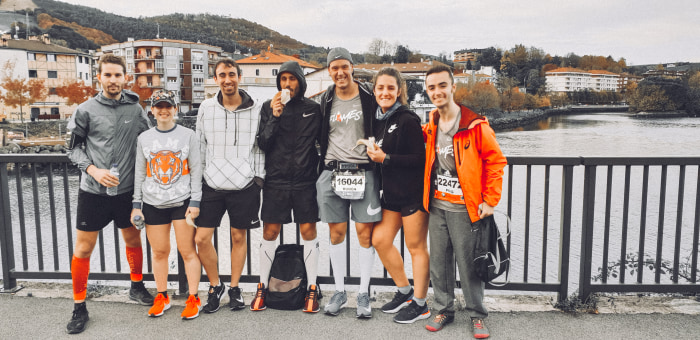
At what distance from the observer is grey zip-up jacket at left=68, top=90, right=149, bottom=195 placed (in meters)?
2.84

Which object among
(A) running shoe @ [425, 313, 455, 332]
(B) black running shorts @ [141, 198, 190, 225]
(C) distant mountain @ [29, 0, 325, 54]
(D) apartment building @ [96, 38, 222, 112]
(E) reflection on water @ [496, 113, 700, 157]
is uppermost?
(C) distant mountain @ [29, 0, 325, 54]

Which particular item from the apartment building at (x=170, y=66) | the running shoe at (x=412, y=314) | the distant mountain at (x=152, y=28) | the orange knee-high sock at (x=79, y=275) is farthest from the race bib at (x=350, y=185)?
the distant mountain at (x=152, y=28)

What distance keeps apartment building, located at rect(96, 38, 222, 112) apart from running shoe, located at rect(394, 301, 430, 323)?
66860mm

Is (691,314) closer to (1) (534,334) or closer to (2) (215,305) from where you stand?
(1) (534,334)

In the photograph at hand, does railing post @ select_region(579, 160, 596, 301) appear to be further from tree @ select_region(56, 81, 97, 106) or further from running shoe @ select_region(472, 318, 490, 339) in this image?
tree @ select_region(56, 81, 97, 106)

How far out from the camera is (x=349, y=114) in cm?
292

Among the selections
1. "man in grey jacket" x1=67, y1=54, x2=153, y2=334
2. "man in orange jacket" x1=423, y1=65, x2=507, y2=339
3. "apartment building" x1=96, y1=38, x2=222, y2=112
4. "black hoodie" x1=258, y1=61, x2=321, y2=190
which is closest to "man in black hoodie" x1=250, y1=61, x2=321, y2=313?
"black hoodie" x1=258, y1=61, x2=321, y2=190

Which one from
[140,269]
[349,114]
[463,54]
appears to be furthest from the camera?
[463,54]

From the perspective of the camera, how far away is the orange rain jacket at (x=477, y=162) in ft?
8.52

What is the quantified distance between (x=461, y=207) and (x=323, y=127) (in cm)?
98

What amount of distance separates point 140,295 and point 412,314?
188cm

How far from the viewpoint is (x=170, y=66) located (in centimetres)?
6719

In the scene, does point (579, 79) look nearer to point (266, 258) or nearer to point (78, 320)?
point (266, 258)

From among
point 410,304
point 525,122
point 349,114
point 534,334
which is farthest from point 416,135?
point 525,122
